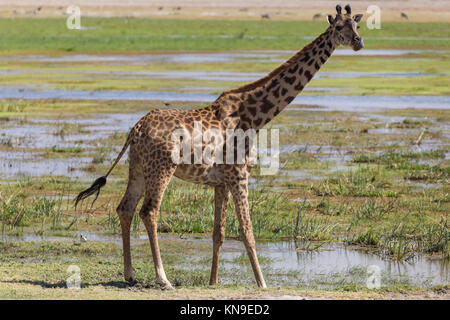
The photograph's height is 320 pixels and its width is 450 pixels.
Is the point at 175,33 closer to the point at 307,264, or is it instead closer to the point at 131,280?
the point at 307,264

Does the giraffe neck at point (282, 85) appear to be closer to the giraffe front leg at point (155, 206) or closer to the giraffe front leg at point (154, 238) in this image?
the giraffe front leg at point (155, 206)

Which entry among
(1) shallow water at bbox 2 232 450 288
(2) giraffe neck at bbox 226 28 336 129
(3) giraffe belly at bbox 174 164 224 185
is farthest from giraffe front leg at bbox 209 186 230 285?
(2) giraffe neck at bbox 226 28 336 129

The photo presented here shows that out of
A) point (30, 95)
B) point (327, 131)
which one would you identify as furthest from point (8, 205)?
point (30, 95)

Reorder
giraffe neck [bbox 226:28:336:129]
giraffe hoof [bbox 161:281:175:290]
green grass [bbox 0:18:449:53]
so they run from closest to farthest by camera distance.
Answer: giraffe hoof [bbox 161:281:175:290], giraffe neck [bbox 226:28:336:129], green grass [bbox 0:18:449:53]

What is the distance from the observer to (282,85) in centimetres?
930

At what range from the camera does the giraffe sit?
8.73 m

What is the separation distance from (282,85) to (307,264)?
7.25ft

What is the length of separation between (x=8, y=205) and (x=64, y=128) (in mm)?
8854

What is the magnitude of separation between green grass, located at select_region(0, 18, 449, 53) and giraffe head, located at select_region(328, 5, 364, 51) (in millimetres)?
39697

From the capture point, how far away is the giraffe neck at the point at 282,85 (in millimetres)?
9258

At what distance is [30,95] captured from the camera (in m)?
28.1

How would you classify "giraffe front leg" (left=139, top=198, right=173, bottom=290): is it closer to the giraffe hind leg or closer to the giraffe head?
the giraffe hind leg

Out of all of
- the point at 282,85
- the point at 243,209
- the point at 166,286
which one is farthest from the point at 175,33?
the point at 166,286
